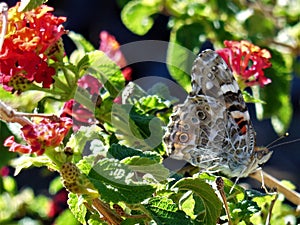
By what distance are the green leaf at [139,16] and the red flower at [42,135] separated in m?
0.88

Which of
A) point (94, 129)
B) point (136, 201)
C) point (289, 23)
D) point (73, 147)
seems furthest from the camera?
point (289, 23)

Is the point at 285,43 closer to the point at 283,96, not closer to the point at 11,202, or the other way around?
the point at 283,96

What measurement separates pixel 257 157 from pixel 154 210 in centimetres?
30

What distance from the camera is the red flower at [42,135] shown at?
34.8 inches

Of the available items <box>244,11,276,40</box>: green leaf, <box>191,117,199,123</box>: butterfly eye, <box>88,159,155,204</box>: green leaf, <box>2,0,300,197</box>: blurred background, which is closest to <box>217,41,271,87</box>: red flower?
<box>191,117,199,123</box>: butterfly eye

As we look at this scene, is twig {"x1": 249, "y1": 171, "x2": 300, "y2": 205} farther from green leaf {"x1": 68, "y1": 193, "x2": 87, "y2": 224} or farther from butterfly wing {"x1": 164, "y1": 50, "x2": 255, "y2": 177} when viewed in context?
green leaf {"x1": 68, "y1": 193, "x2": 87, "y2": 224}

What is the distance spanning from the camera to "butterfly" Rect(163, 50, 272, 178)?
1.10 meters

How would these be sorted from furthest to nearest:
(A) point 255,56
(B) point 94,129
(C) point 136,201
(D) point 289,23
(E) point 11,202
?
(E) point 11,202, (D) point 289,23, (A) point 255,56, (B) point 94,129, (C) point 136,201

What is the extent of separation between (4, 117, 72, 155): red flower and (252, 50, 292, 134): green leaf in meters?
0.73

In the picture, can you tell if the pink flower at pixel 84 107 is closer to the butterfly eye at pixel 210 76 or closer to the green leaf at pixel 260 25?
the butterfly eye at pixel 210 76

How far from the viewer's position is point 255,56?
4.18ft

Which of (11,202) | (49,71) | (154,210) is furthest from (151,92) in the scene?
(11,202)

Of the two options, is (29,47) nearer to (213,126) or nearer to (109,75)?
(109,75)

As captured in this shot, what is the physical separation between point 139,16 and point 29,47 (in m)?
0.81
